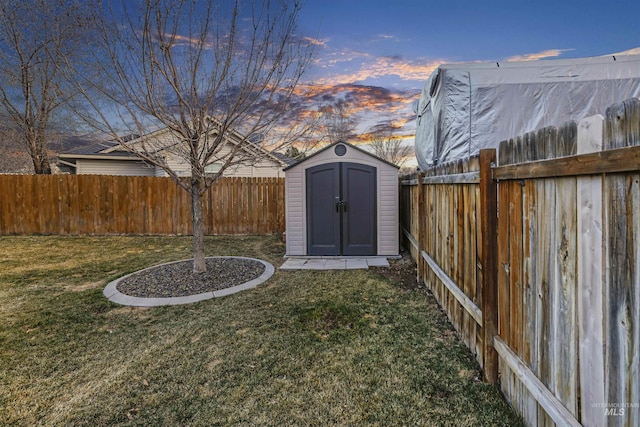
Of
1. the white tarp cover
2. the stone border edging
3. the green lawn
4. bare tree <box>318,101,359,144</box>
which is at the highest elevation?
bare tree <box>318,101,359,144</box>

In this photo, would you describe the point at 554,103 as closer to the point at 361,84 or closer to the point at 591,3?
the point at 591,3

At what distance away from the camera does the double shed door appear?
6.46m

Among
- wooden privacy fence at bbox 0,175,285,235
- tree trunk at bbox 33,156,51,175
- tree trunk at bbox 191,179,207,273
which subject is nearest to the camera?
tree trunk at bbox 191,179,207,273

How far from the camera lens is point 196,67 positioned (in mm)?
4566

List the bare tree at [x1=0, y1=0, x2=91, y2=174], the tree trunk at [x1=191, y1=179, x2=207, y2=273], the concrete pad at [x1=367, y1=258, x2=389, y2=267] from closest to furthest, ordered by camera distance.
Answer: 1. the tree trunk at [x1=191, y1=179, x2=207, y2=273]
2. the concrete pad at [x1=367, y1=258, x2=389, y2=267]
3. the bare tree at [x1=0, y1=0, x2=91, y2=174]

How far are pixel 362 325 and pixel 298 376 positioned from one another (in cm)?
108

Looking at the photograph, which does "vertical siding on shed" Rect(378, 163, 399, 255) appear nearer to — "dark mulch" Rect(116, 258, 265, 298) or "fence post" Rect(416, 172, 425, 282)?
"fence post" Rect(416, 172, 425, 282)

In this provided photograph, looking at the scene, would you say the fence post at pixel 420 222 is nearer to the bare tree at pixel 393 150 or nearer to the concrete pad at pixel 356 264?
the concrete pad at pixel 356 264

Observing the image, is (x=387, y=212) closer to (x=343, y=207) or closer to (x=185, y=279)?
(x=343, y=207)

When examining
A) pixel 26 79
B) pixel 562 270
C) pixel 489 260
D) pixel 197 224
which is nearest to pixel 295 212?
pixel 197 224

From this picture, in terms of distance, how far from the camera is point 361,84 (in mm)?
8789

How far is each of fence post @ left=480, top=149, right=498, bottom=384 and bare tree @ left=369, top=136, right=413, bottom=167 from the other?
21831 millimetres

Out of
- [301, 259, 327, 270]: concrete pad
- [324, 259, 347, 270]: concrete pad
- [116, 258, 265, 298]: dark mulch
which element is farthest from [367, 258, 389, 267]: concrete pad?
Answer: [116, 258, 265, 298]: dark mulch

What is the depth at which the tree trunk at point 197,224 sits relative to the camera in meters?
4.87
